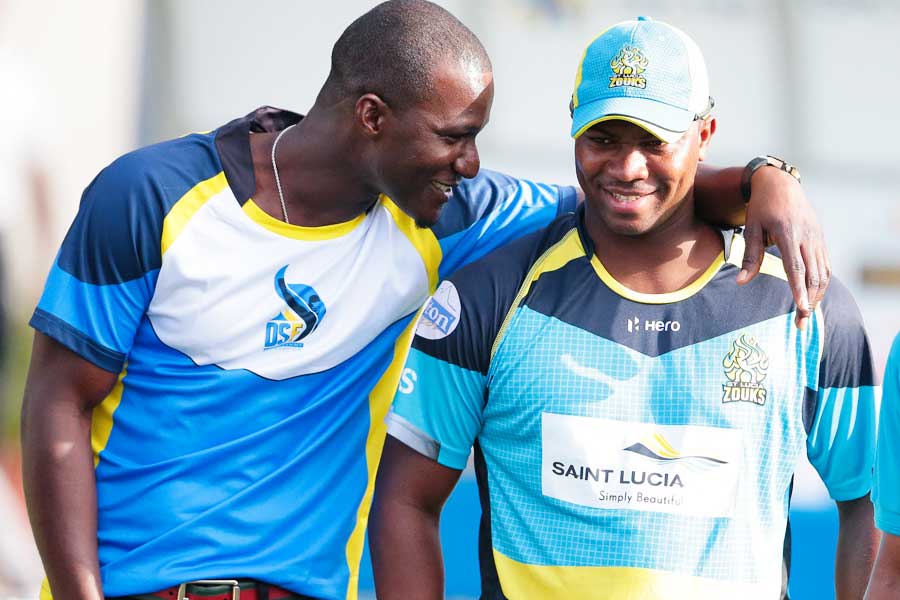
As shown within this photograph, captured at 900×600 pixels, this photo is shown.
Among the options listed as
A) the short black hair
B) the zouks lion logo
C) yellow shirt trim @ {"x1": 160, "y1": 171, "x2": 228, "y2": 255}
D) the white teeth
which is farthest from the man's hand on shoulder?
yellow shirt trim @ {"x1": 160, "y1": 171, "x2": 228, "y2": 255}

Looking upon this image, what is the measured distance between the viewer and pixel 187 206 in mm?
2322

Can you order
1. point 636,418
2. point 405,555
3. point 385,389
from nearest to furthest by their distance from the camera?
1. point 636,418
2. point 405,555
3. point 385,389

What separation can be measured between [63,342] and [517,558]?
3.05 feet

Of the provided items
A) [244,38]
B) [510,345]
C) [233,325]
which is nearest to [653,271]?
[510,345]

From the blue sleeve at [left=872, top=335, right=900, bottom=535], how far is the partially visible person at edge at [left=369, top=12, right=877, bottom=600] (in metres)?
0.21

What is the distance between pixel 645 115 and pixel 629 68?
12cm

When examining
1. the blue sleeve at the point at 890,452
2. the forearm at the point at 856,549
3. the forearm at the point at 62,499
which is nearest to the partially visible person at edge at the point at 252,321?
the forearm at the point at 62,499

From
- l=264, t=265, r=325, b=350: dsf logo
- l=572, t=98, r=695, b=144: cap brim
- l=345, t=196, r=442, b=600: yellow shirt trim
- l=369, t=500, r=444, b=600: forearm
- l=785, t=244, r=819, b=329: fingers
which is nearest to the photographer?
l=785, t=244, r=819, b=329: fingers

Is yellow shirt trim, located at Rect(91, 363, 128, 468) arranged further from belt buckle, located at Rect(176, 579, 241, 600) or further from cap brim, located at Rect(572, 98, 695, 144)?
cap brim, located at Rect(572, 98, 695, 144)

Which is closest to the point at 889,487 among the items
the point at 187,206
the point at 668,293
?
the point at 668,293

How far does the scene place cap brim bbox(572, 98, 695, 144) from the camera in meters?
2.14

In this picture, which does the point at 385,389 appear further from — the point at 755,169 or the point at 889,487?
the point at 889,487

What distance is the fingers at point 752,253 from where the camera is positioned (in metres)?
2.11

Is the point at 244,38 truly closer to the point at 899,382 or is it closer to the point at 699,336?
the point at 699,336
